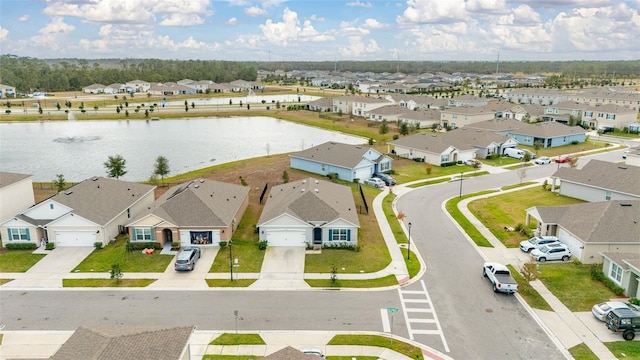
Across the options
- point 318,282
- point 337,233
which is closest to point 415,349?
A: point 318,282

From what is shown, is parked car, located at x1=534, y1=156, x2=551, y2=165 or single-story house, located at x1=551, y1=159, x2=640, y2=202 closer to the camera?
single-story house, located at x1=551, y1=159, x2=640, y2=202

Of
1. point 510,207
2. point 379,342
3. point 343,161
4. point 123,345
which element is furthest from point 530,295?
point 343,161

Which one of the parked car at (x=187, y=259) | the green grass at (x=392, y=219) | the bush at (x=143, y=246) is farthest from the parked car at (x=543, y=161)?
the bush at (x=143, y=246)

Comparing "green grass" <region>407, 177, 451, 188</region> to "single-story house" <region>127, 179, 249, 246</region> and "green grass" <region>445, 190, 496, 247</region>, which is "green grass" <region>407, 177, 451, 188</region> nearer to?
"green grass" <region>445, 190, 496, 247</region>

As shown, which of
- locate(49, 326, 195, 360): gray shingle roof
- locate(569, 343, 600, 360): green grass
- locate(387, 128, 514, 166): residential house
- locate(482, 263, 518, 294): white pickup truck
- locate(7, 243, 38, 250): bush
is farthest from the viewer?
locate(387, 128, 514, 166): residential house

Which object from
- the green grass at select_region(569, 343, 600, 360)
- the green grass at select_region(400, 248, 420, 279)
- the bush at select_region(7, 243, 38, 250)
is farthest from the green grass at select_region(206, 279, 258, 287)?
the green grass at select_region(569, 343, 600, 360)

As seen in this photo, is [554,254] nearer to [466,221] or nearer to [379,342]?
[466,221]
